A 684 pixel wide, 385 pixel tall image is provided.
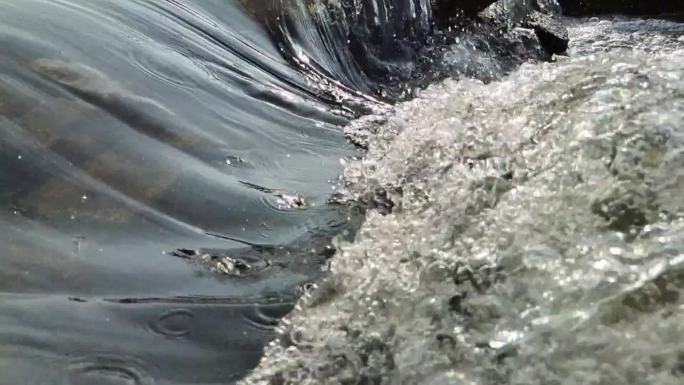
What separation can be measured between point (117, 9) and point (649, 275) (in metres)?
3.16

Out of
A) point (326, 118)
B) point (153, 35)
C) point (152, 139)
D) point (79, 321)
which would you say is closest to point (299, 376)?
point (79, 321)

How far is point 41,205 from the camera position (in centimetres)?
254

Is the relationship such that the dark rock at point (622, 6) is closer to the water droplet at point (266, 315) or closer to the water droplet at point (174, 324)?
the water droplet at point (266, 315)

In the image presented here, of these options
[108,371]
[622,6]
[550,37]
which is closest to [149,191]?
[108,371]

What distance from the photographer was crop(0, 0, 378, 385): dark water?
2.12 metres

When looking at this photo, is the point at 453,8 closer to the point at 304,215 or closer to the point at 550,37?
the point at 550,37

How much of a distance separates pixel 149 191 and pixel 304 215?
0.60 m

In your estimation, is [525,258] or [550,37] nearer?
[525,258]

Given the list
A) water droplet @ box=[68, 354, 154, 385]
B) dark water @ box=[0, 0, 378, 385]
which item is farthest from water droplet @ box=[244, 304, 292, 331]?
water droplet @ box=[68, 354, 154, 385]

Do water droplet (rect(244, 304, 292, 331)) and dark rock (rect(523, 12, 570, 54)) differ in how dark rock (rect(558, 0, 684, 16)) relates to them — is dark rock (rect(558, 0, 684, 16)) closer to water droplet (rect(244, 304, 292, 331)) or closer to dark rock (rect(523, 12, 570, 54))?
dark rock (rect(523, 12, 570, 54))

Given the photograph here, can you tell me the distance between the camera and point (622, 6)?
8.98m

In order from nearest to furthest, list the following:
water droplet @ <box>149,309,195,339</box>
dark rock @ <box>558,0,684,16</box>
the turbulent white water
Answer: the turbulent white water < water droplet @ <box>149,309,195,339</box> < dark rock @ <box>558,0,684,16</box>

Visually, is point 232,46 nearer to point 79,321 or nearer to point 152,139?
point 152,139

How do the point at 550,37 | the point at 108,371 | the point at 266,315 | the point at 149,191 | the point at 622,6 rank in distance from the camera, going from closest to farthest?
the point at 108,371 < the point at 266,315 < the point at 149,191 < the point at 550,37 < the point at 622,6
